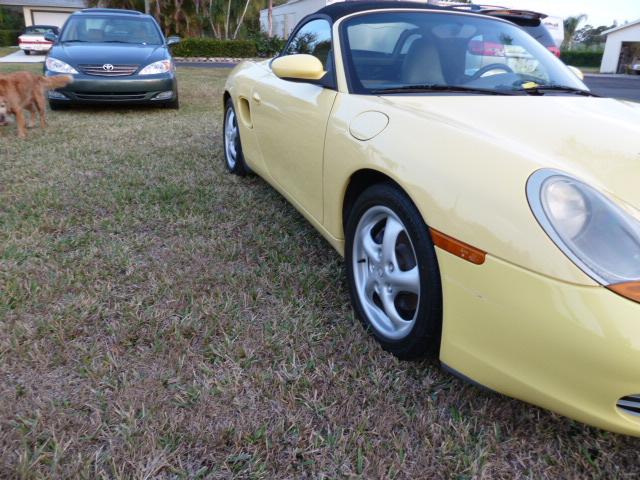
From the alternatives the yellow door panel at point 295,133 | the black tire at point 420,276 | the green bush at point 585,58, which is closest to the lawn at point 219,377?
the black tire at point 420,276

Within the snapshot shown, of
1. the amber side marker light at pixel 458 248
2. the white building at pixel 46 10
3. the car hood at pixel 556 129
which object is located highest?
the white building at pixel 46 10

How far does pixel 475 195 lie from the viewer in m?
1.51

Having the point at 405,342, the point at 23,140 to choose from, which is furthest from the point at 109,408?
the point at 23,140

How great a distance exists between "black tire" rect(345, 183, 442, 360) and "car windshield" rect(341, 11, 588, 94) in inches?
24.7

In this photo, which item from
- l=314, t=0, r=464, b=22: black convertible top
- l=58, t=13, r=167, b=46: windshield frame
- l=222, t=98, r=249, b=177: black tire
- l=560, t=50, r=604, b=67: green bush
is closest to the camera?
l=314, t=0, r=464, b=22: black convertible top

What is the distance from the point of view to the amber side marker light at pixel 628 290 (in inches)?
49.3

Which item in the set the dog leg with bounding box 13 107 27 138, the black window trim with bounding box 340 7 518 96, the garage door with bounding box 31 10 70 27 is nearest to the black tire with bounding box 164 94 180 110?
the dog leg with bounding box 13 107 27 138

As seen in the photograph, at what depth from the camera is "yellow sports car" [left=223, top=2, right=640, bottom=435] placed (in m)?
1.32

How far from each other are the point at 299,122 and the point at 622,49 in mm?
42387

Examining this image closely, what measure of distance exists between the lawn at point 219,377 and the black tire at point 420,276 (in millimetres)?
91

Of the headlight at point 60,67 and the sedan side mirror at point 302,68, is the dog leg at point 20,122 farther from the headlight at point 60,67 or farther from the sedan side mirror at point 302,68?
the sedan side mirror at point 302,68

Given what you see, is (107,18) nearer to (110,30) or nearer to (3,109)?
(110,30)

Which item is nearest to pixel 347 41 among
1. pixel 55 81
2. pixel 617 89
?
pixel 55 81

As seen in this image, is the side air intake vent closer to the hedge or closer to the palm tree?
the hedge
